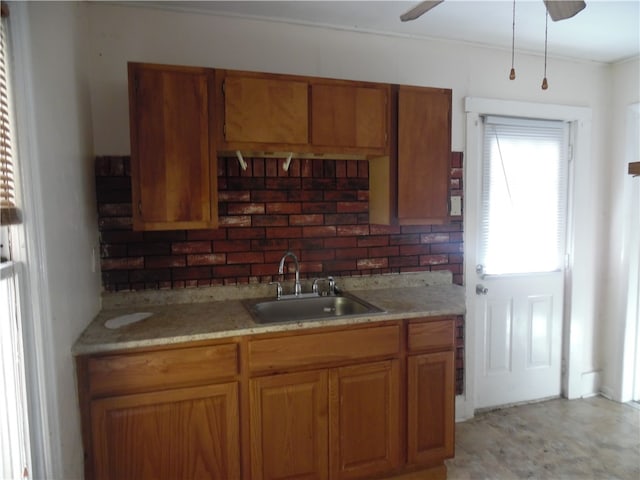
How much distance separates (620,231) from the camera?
293 centimetres

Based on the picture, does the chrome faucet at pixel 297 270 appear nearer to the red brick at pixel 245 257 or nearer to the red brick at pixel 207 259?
the red brick at pixel 245 257

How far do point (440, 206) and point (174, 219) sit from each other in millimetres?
1383

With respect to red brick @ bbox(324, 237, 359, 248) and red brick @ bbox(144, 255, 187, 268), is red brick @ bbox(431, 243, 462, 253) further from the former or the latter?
red brick @ bbox(144, 255, 187, 268)

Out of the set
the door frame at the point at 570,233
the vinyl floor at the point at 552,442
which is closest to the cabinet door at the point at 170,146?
the door frame at the point at 570,233

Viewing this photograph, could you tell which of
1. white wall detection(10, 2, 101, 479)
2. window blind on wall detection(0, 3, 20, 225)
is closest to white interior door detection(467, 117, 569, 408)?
white wall detection(10, 2, 101, 479)

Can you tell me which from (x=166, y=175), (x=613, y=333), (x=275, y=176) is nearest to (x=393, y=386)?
(x=275, y=176)

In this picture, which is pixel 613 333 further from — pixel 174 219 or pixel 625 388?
pixel 174 219

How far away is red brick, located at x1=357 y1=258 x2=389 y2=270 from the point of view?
244cm

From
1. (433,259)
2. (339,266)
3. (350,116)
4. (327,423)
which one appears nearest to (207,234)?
(339,266)

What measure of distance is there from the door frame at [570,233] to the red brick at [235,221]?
1428 millimetres

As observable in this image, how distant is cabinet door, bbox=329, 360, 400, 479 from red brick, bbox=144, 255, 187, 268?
38.7 inches

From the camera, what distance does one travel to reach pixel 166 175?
5.88ft

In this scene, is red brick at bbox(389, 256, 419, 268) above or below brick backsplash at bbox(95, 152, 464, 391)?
Answer: below

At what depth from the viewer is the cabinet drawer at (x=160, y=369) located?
158 centimetres
